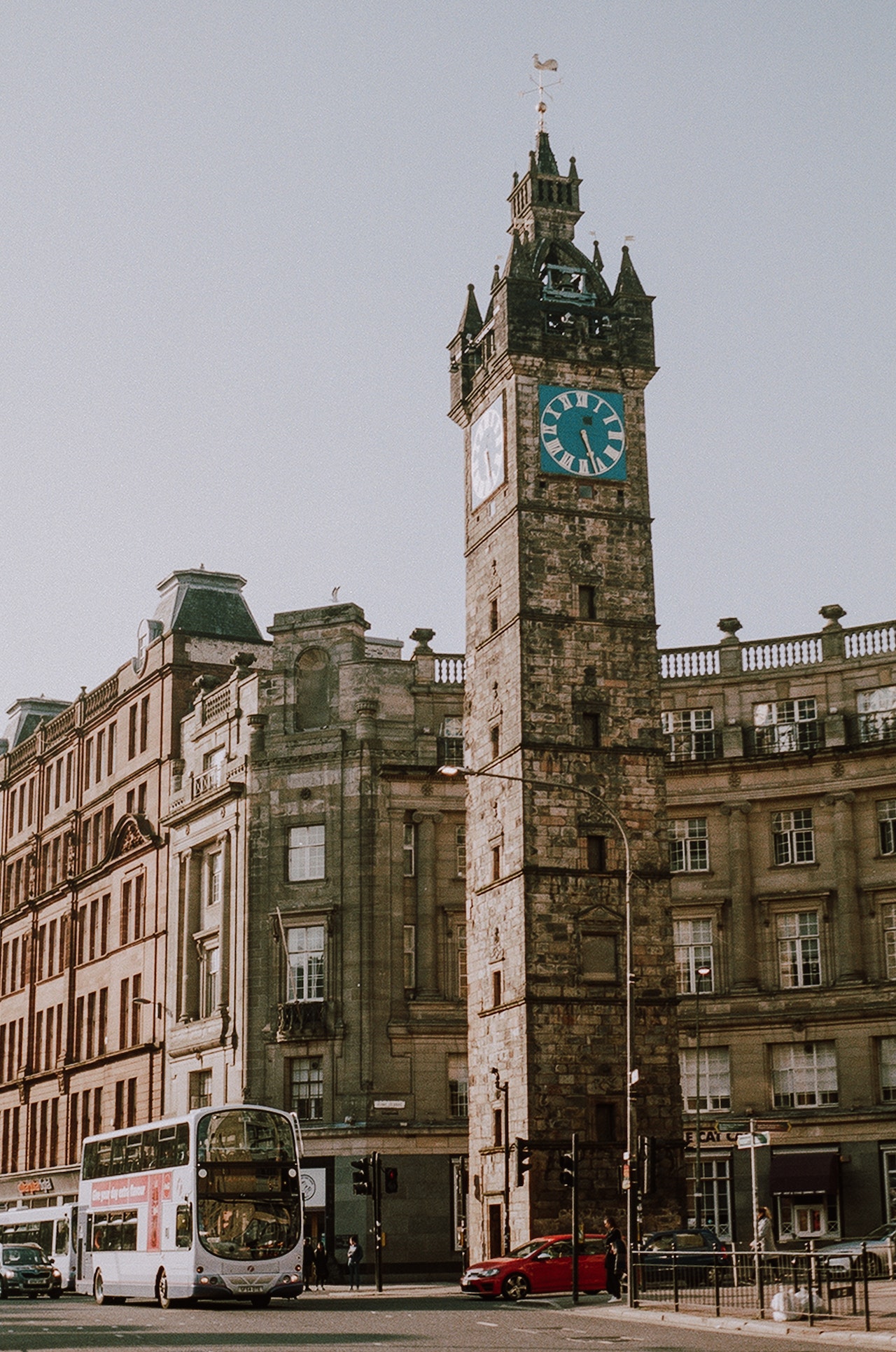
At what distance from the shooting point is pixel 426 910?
63750 mm

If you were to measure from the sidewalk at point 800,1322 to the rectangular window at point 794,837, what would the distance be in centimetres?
2838

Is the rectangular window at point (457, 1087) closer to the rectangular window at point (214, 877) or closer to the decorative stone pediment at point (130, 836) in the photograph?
the rectangular window at point (214, 877)

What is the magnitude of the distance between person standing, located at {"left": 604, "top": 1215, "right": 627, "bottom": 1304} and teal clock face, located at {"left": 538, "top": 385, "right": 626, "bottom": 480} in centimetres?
2259

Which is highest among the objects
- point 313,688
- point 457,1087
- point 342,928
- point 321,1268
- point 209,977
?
point 313,688

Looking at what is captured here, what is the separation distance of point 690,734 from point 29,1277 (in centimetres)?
2932

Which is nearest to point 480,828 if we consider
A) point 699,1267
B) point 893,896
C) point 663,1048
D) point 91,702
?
point 663,1048

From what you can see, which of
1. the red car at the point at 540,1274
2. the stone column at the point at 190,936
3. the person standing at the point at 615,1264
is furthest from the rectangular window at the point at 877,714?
the red car at the point at 540,1274

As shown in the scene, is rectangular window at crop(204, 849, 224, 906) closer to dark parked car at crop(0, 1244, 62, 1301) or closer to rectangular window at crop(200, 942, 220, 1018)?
rectangular window at crop(200, 942, 220, 1018)

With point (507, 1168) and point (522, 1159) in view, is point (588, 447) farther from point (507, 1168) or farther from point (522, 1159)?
point (522, 1159)

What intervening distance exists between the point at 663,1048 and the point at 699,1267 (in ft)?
57.6

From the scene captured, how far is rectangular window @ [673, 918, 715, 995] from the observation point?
2542 inches

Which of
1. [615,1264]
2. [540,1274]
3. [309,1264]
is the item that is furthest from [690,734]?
[615,1264]

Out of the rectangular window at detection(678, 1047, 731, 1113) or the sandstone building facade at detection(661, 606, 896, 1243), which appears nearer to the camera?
the sandstone building facade at detection(661, 606, 896, 1243)

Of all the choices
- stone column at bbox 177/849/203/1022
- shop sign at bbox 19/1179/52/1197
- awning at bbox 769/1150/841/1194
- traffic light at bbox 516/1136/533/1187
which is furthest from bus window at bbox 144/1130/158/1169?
shop sign at bbox 19/1179/52/1197
